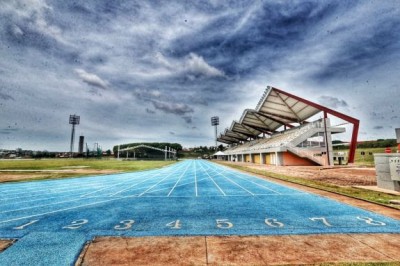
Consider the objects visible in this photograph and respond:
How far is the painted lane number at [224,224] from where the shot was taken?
5262mm

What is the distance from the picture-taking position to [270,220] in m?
5.76

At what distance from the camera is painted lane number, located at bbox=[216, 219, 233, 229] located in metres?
5.26

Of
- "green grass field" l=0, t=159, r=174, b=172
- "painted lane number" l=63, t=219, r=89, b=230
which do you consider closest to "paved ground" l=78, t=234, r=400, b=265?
"painted lane number" l=63, t=219, r=89, b=230

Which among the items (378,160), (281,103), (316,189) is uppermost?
(281,103)

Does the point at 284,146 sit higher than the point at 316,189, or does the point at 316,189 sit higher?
the point at 284,146

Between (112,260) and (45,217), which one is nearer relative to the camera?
(112,260)

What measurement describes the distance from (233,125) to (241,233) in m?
63.0

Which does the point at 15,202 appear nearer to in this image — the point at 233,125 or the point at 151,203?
the point at 151,203

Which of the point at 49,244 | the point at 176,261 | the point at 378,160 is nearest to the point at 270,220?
the point at 176,261

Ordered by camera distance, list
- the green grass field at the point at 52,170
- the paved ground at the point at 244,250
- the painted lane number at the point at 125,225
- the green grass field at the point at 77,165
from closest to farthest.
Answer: the paved ground at the point at 244,250
the painted lane number at the point at 125,225
the green grass field at the point at 52,170
the green grass field at the point at 77,165

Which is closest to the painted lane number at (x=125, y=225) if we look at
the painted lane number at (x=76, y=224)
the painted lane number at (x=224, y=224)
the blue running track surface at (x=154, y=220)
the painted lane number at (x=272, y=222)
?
the blue running track surface at (x=154, y=220)

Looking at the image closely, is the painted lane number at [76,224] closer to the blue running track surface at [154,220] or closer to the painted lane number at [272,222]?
the blue running track surface at [154,220]

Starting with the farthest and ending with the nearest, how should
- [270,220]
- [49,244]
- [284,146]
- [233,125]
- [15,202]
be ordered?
[233,125]
[284,146]
[15,202]
[270,220]
[49,244]

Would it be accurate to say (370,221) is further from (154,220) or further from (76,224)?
(76,224)
